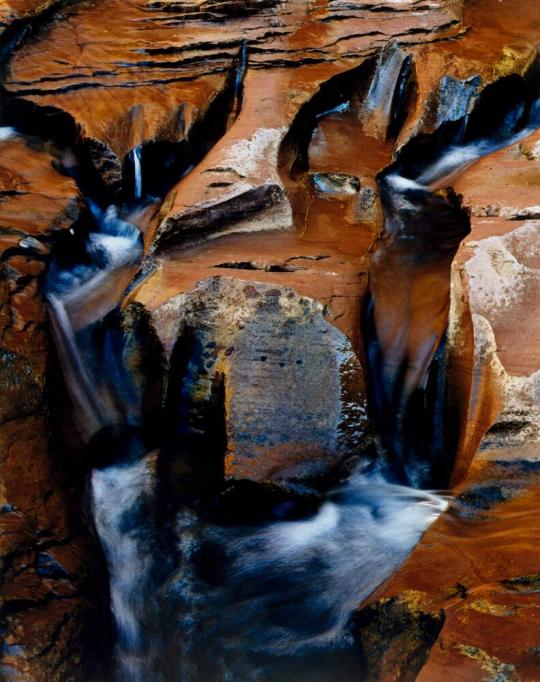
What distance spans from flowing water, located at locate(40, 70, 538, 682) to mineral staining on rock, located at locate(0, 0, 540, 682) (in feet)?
0.30

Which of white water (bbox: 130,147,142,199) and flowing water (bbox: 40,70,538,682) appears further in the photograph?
white water (bbox: 130,147,142,199)

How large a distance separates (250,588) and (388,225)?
2326mm

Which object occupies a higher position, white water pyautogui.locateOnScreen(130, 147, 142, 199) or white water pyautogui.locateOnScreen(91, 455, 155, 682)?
white water pyautogui.locateOnScreen(130, 147, 142, 199)

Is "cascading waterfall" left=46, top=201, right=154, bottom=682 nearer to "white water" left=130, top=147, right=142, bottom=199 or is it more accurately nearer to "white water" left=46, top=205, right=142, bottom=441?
"white water" left=46, top=205, right=142, bottom=441

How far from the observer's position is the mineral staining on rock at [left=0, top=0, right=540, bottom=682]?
124 inches

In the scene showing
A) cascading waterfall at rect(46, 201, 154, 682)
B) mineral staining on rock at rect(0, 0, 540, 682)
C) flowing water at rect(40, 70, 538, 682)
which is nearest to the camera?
mineral staining on rock at rect(0, 0, 540, 682)

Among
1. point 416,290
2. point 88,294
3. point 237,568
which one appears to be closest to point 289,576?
point 237,568

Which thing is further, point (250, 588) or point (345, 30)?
point (345, 30)

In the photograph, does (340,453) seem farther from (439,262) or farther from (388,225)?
(388,225)

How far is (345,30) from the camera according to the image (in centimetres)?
551

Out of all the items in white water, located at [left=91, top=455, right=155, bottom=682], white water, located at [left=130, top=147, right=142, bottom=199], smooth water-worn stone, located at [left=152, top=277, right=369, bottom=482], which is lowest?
white water, located at [left=91, top=455, right=155, bottom=682]

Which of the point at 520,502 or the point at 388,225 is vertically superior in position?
the point at 388,225

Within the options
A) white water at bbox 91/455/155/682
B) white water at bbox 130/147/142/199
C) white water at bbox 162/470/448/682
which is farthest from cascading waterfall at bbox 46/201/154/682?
white water at bbox 130/147/142/199

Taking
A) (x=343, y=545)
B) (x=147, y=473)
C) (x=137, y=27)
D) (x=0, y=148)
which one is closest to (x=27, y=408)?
(x=147, y=473)
